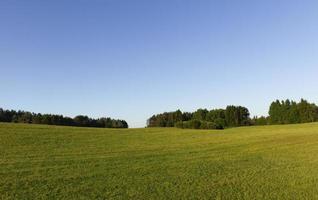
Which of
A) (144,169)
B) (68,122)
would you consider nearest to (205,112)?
(68,122)

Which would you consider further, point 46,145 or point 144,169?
point 46,145

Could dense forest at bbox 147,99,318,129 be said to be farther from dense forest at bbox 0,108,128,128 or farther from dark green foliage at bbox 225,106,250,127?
dense forest at bbox 0,108,128,128

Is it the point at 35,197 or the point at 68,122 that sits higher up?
the point at 68,122

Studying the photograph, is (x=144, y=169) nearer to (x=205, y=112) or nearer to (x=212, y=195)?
(x=212, y=195)

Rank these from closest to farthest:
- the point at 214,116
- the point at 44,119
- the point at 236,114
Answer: the point at 44,119 < the point at 214,116 < the point at 236,114

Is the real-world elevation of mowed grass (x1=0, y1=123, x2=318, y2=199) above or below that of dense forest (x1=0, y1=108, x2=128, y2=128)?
below

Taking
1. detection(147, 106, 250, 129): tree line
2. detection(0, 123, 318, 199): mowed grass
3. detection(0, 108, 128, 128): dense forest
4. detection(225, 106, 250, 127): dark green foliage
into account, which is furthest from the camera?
detection(225, 106, 250, 127): dark green foliage

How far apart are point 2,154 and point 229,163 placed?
46.6ft

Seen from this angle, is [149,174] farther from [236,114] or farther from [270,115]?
[236,114]

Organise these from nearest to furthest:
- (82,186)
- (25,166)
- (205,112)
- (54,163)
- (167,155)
A: 1. (82,186)
2. (25,166)
3. (54,163)
4. (167,155)
5. (205,112)

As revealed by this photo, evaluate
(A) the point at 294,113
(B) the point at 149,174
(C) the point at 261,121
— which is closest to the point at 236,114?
(C) the point at 261,121

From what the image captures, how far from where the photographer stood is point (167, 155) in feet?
75.7

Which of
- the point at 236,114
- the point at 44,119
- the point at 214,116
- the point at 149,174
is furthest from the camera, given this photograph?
the point at 236,114

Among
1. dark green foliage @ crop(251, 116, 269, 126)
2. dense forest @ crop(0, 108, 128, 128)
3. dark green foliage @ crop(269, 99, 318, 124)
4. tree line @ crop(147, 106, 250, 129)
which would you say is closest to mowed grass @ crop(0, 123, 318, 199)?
dense forest @ crop(0, 108, 128, 128)
